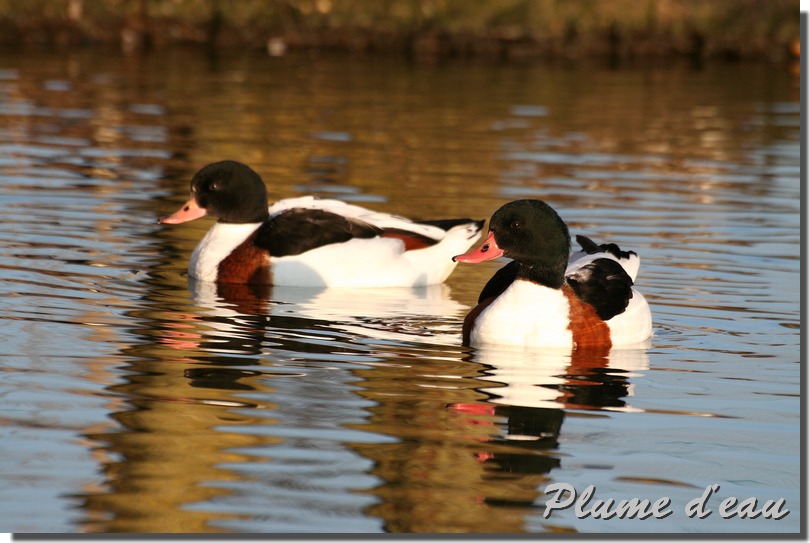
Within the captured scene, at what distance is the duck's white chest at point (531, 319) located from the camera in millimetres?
7223

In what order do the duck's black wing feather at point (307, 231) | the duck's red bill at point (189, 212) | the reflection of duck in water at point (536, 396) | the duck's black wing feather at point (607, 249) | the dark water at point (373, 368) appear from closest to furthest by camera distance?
the dark water at point (373, 368), the reflection of duck in water at point (536, 396), the duck's black wing feather at point (607, 249), the duck's black wing feather at point (307, 231), the duck's red bill at point (189, 212)

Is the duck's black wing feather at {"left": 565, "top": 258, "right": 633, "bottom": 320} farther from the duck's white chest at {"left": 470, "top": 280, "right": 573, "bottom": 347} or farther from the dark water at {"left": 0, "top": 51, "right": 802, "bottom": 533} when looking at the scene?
the dark water at {"left": 0, "top": 51, "right": 802, "bottom": 533}

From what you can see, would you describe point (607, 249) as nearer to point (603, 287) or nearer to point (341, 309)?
point (603, 287)

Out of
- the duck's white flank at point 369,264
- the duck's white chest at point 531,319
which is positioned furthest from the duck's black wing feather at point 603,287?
the duck's white flank at point 369,264

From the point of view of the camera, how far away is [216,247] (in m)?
9.60

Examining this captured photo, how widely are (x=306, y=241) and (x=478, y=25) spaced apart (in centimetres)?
2874

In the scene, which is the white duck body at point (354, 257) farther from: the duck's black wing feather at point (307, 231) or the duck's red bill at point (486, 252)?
the duck's red bill at point (486, 252)

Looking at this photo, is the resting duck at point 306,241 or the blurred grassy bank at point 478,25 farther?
the blurred grassy bank at point 478,25

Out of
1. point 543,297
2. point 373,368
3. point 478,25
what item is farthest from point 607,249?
point 478,25

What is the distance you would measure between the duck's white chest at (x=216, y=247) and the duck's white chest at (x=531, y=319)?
301 centimetres

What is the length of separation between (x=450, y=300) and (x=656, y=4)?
29895 mm

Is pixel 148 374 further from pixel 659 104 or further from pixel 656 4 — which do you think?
pixel 656 4

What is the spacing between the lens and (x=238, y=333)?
7.77 metres

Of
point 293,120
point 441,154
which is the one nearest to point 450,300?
point 441,154
